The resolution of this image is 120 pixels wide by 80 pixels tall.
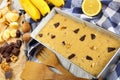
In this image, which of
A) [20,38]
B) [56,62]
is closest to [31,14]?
[20,38]

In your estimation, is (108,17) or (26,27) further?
(26,27)

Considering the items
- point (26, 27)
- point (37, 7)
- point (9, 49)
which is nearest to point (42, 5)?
point (37, 7)

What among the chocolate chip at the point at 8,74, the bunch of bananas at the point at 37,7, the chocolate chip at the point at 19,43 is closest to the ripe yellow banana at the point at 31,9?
the bunch of bananas at the point at 37,7

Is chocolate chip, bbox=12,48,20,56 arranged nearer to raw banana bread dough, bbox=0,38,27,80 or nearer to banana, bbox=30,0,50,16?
raw banana bread dough, bbox=0,38,27,80

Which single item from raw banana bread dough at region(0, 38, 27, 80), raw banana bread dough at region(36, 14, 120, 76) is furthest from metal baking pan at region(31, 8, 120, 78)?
raw banana bread dough at region(0, 38, 27, 80)

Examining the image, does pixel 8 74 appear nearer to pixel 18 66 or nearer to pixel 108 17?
pixel 18 66

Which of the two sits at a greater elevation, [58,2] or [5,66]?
[58,2]
